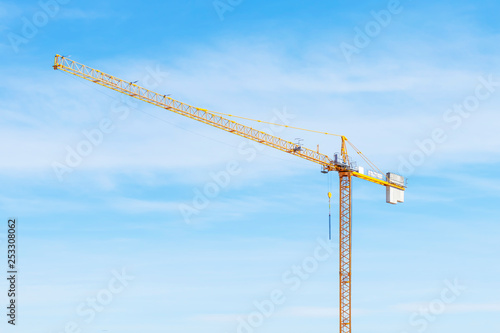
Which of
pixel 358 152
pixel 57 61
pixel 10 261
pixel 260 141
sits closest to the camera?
pixel 10 261

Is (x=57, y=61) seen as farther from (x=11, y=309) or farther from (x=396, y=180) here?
(x=396, y=180)

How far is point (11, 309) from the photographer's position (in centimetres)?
9225

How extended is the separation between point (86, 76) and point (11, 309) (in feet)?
175

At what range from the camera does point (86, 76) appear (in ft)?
440

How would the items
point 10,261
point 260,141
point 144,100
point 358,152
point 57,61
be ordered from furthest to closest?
point 358,152, point 260,141, point 144,100, point 57,61, point 10,261

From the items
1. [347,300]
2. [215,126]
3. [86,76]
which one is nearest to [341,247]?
[347,300]

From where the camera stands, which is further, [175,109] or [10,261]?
[175,109]

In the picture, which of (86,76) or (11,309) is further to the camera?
(86,76)

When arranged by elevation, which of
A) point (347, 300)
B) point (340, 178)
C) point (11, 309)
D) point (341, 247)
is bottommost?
point (11, 309)

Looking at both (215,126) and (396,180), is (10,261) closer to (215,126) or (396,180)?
(215,126)

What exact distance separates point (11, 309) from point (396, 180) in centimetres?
10326

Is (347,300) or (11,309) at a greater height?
(347,300)

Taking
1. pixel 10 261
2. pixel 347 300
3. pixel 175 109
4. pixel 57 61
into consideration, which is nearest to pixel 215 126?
pixel 175 109

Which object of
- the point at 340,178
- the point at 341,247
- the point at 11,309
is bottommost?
the point at 11,309
